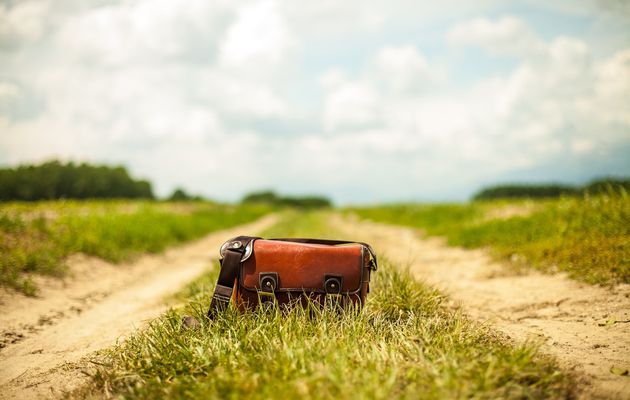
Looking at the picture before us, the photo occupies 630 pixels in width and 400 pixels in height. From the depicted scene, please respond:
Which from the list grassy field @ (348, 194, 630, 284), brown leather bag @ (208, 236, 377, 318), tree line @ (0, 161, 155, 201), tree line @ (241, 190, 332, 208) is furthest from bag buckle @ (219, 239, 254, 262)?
tree line @ (241, 190, 332, 208)

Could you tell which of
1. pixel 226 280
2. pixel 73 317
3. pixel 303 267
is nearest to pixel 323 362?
pixel 303 267

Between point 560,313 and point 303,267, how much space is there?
2.85 metres

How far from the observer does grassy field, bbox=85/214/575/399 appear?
2197mm

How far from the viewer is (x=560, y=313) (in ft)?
14.0

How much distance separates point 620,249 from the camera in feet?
18.1

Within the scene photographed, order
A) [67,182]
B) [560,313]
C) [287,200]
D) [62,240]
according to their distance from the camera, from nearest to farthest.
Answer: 1. [560,313]
2. [62,240]
3. [67,182]
4. [287,200]

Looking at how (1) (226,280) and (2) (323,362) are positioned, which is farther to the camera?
(1) (226,280)

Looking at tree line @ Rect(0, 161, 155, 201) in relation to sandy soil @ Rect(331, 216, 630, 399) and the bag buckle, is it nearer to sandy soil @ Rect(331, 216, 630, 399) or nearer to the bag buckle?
the bag buckle

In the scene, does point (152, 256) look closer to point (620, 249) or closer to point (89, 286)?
point (89, 286)

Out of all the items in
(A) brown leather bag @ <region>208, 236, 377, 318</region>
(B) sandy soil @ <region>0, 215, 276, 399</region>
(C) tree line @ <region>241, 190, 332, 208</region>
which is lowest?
(C) tree line @ <region>241, 190, 332, 208</region>

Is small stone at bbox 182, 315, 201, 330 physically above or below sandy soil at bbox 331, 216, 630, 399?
above

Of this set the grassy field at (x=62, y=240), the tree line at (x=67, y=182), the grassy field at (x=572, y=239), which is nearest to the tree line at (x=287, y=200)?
the tree line at (x=67, y=182)

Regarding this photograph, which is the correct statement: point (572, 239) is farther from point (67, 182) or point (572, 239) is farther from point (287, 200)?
point (287, 200)

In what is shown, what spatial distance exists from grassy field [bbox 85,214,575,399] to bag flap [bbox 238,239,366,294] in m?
0.22
